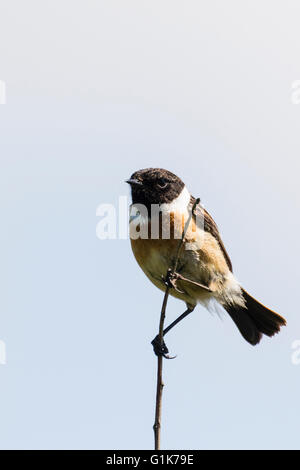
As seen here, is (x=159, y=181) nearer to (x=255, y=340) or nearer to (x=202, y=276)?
(x=202, y=276)

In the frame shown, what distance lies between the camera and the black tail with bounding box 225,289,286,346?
727 centimetres

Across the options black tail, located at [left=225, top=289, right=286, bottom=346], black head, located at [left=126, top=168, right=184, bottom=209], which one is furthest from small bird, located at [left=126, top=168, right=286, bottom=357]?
black tail, located at [left=225, top=289, right=286, bottom=346]

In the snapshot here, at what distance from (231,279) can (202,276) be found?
0.52m

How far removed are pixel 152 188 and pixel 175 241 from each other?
55 centimetres

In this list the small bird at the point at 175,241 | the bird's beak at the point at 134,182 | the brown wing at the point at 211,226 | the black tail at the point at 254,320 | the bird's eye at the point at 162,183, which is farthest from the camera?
the black tail at the point at 254,320

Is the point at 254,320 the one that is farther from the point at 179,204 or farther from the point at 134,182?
the point at 134,182

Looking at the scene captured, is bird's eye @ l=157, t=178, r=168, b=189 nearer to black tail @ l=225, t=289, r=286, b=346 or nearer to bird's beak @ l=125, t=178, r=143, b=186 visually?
bird's beak @ l=125, t=178, r=143, b=186

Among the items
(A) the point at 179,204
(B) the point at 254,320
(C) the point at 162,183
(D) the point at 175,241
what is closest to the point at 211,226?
(A) the point at 179,204

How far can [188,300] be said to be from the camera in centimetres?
660

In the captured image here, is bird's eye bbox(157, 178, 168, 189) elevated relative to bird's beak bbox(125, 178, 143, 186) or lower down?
elevated

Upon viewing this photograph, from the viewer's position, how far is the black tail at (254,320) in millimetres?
7270

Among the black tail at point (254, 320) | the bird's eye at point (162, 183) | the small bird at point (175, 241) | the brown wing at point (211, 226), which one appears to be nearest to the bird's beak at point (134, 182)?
the small bird at point (175, 241)

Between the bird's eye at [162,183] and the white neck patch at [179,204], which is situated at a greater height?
the bird's eye at [162,183]

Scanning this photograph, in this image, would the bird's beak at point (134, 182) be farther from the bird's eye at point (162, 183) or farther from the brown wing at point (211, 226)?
the brown wing at point (211, 226)
